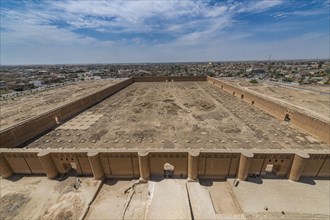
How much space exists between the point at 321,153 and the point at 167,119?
1302 centimetres

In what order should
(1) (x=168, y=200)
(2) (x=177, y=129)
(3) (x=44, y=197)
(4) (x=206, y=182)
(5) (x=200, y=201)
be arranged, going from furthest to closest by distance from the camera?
(2) (x=177, y=129) < (4) (x=206, y=182) < (3) (x=44, y=197) < (5) (x=200, y=201) < (1) (x=168, y=200)

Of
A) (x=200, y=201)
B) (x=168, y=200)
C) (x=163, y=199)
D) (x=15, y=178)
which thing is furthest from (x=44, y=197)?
(x=200, y=201)

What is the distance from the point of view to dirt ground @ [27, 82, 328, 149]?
1389 cm

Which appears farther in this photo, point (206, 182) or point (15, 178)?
point (15, 178)

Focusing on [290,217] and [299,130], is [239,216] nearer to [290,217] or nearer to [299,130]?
[290,217]

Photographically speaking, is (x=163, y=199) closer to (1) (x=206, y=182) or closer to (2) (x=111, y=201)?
(2) (x=111, y=201)

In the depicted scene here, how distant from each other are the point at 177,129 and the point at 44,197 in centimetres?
1119

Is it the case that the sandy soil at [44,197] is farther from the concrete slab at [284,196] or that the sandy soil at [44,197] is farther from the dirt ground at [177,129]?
the concrete slab at [284,196]

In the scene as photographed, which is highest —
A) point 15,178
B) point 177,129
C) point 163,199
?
point 163,199

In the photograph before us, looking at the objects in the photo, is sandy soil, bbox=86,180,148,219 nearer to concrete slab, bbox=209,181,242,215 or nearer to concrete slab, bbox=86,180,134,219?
concrete slab, bbox=86,180,134,219

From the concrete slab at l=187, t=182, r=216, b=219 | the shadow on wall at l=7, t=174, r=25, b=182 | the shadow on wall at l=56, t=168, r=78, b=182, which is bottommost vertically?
the concrete slab at l=187, t=182, r=216, b=219

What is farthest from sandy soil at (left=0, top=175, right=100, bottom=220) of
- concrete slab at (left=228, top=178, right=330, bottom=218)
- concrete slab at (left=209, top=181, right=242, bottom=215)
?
concrete slab at (left=228, top=178, right=330, bottom=218)

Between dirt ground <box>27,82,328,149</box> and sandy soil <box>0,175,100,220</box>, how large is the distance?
4.09 meters

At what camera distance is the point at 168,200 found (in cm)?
824
